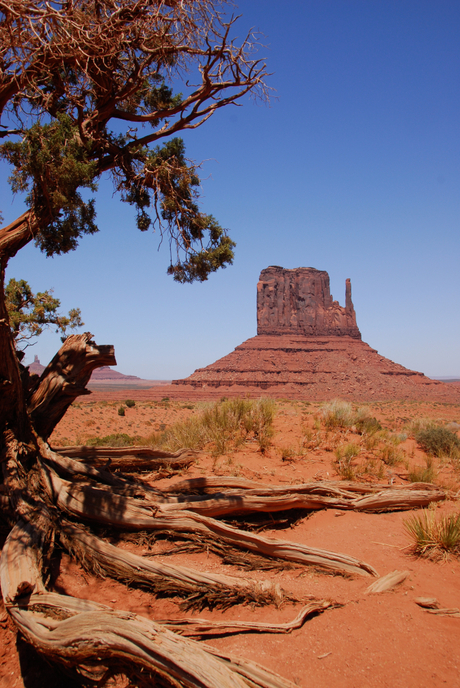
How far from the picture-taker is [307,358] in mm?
90750

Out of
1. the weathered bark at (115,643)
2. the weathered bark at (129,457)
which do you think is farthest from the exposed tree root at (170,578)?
the weathered bark at (129,457)

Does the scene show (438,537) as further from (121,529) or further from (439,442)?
(439,442)

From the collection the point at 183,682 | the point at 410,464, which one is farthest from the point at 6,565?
the point at 410,464

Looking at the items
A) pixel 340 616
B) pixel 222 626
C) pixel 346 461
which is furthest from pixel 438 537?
pixel 346 461

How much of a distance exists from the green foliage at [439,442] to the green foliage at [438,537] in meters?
5.47

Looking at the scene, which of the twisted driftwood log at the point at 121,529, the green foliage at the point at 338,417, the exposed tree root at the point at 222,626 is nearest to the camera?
the twisted driftwood log at the point at 121,529

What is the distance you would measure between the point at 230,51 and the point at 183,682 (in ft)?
21.8

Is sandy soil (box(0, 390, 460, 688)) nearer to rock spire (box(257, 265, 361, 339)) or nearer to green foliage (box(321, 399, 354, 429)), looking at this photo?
green foliage (box(321, 399, 354, 429))

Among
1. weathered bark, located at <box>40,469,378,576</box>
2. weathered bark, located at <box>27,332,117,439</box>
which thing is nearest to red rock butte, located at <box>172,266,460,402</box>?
weathered bark, located at <box>27,332,117,439</box>

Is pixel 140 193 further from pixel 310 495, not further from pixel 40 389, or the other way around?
pixel 310 495

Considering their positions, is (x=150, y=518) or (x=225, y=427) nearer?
(x=150, y=518)

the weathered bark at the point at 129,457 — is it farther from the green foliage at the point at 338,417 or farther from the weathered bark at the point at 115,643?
the green foliage at the point at 338,417

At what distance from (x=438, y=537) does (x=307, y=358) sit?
8780 centimetres

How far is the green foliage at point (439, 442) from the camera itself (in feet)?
30.9
